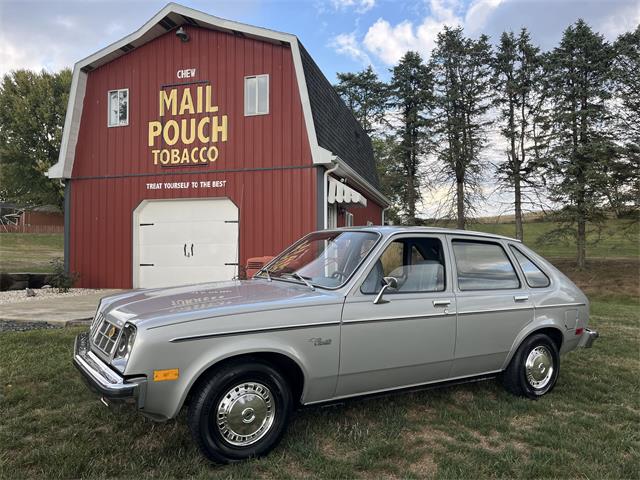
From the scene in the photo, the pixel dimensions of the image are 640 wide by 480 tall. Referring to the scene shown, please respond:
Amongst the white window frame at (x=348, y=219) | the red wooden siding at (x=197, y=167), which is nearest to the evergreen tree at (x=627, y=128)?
the white window frame at (x=348, y=219)

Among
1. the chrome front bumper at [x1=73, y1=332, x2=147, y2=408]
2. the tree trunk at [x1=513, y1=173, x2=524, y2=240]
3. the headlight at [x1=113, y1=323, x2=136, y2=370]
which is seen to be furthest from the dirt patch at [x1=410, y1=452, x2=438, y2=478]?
the tree trunk at [x1=513, y1=173, x2=524, y2=240]

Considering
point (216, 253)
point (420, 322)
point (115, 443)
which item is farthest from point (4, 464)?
point (216, 253)

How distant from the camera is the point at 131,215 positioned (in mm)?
12031

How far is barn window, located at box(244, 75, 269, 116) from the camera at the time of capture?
11.2 m

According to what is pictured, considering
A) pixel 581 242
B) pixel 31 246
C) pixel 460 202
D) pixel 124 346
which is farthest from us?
pixel 31 246

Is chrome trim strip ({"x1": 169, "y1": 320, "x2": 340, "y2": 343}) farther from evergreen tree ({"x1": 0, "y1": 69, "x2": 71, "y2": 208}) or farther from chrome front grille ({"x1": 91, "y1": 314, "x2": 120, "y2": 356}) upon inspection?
evergreen tree ({"x1": 0, "y1": 69, "x2": 71, "y2": 208})

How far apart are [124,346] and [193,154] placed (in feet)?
31.4

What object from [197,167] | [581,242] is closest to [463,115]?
[581,242]

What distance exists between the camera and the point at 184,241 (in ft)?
38.6

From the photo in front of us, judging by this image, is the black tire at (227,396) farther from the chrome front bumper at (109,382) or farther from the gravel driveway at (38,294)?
the gravel driveway at (38,294)

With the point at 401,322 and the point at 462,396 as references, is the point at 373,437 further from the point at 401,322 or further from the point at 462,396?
the point at 462,396

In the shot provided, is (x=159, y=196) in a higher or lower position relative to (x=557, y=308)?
higher

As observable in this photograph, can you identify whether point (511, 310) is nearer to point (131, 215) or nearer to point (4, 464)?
point (4, 464)

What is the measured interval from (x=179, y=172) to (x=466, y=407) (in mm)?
9802
